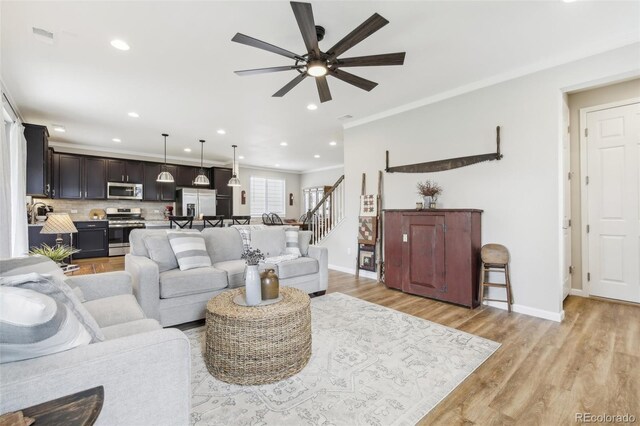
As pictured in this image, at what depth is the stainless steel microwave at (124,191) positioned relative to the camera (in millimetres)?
6887

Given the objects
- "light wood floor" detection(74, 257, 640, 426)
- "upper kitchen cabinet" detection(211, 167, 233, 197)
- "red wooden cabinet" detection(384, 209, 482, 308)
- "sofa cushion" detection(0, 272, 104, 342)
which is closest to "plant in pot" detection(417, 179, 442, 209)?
"red wooden cabinet" detection(384, 209, 482, 308)

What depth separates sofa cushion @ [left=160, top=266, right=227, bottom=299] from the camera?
278 centimetres

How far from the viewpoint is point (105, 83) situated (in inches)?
140

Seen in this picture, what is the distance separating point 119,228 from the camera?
676 centimetres

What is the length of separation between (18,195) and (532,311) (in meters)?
6.71

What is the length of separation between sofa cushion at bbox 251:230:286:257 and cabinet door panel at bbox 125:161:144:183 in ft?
16.7

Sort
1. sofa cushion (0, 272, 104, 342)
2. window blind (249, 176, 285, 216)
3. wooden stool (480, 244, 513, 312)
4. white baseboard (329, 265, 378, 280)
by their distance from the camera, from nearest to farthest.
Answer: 1. sofa cushion (0, 272, 104, 342)
2. wooden stool (480, 244, 513, 312)
3. white baseboard (329, 265, 378, 280)
4. window blind (249, 176, 285, 216)

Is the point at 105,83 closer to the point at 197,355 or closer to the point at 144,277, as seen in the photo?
the point at 144,277

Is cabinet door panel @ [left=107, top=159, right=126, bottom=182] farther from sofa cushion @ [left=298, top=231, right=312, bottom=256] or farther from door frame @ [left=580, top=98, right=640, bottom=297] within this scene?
door frame @ [left=580, top=98, right=640, bottom=297]

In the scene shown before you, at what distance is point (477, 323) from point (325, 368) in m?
1.82

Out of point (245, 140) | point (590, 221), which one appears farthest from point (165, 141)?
point (590, 221)

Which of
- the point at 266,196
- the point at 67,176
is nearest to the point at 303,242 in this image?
the point at 67,176

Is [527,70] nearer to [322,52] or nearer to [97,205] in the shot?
[322,52]

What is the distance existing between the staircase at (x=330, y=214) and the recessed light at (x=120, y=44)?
3.79 meters
